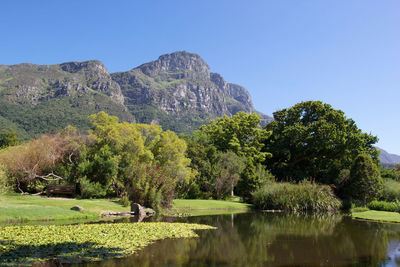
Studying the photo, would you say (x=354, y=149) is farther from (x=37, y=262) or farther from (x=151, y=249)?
(x=37, y=262)

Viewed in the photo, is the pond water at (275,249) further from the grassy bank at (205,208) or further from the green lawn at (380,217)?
the grassy bank at (205,208)

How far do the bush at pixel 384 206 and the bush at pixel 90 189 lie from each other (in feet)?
74.9

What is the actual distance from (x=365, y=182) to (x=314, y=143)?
11300 mm

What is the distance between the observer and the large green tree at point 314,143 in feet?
128

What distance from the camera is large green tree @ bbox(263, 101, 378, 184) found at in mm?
39000

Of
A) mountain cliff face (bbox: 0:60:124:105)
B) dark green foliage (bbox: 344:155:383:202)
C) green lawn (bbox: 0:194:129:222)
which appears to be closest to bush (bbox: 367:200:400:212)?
dark green foliage (bbox: 344:155:383:202)

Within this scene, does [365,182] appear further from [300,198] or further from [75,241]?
[75,241]

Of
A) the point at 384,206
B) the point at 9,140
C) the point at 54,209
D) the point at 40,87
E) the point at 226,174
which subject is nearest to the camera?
the point at 54,209

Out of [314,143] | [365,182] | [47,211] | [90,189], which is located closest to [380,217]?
[365,182]

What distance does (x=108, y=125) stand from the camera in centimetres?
2845

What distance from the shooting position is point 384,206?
2577 centimetres

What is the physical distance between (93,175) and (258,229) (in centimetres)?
1606

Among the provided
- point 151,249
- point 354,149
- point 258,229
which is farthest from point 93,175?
point 354,149

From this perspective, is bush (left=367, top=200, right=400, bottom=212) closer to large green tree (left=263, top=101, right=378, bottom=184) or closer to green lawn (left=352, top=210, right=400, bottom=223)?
green lawn (left=352, top=210, right=400, bottom=223)
